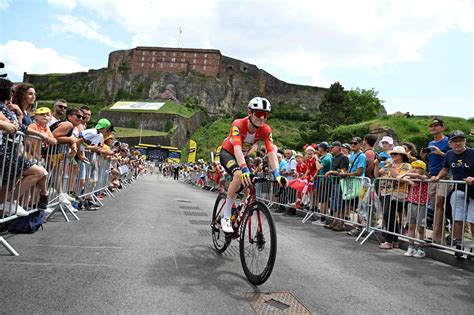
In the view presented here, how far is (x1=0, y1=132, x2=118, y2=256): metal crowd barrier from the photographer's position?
15.5 feet

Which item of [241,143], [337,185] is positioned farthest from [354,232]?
[241,143]

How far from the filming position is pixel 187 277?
392 cm

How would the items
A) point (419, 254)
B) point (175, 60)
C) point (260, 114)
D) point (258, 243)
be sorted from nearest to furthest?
point (258, 243), point (260, 114), point (419, 254), point (175, 60)

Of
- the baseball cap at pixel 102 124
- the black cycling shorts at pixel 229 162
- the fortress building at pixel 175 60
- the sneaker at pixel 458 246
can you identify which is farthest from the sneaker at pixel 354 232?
the fortress building at pixel 175 60

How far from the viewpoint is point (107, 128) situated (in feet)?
36.0

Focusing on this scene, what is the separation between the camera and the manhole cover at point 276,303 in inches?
126

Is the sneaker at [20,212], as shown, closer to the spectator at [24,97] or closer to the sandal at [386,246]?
the spectator at [24,97]

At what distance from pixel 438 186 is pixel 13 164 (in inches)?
258

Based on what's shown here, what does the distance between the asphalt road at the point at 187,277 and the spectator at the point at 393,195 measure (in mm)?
716

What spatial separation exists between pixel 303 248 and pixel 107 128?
24.0ft

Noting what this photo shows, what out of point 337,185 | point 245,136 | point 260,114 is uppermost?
point 260,114

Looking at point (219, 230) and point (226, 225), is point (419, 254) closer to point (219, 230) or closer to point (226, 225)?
point (219, 230)

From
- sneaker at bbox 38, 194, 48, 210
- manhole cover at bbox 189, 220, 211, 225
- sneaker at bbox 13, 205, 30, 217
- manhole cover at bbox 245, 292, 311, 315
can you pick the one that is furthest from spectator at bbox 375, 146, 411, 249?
sneaker at bbox 13, 205, 30, 217

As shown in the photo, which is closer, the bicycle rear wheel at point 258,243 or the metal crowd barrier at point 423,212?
the bicycle rear wheel at point 258,243
